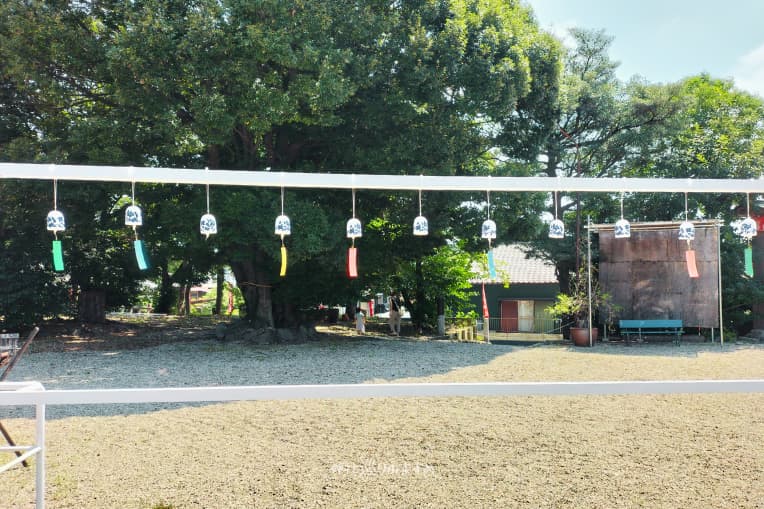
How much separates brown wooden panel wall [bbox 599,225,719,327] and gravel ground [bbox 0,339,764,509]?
685 centimetres

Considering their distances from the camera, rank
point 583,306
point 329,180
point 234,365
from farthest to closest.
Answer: point 583,306 → point 234,365 → point 329,180

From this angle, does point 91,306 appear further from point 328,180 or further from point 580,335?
point 328,180

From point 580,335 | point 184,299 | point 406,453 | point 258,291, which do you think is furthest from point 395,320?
point 406,453

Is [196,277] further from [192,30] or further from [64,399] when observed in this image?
[64,399]

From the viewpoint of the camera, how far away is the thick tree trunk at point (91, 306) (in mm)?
14562

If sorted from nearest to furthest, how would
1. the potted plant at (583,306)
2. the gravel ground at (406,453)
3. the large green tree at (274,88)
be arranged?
1. the gravel ground at (406,453)
2. the large green tree at (274,88)
3. the potted plant at (583,306)

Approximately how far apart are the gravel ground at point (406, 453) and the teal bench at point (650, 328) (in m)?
6.68

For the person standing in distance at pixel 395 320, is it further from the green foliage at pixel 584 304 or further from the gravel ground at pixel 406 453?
the gravel ground at pixel 406 453

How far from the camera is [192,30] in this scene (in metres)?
8.69

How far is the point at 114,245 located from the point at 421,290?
8745 millimetres

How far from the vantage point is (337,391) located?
9.71ft

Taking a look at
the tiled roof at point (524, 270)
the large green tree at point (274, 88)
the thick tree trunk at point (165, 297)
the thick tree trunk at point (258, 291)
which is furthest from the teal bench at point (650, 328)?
the thick tree trunk at point (165, 297)

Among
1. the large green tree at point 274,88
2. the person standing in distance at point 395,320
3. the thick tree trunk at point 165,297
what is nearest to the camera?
the large green tree at point 274,88

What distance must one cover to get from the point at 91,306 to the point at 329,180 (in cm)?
1321
